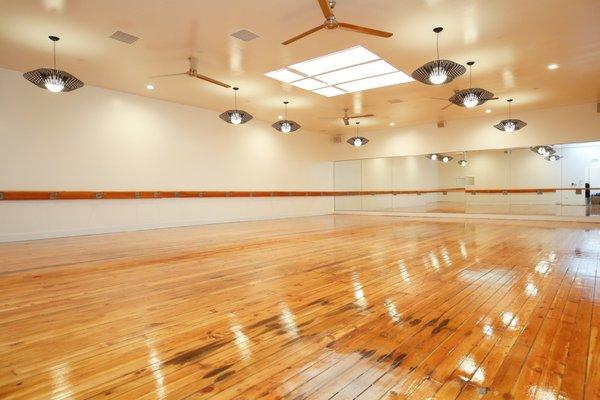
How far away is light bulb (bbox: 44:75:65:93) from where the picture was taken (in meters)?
4.97

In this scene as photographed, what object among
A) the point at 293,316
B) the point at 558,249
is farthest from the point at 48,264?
the point at 558,249

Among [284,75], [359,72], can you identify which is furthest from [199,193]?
[359,72]

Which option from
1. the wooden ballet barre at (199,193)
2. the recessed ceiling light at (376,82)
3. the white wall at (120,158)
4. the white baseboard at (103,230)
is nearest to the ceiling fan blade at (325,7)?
the recessed ceiling light at (376,82)

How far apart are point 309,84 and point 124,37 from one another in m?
3.76

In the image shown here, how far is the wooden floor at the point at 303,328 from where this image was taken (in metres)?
1.46

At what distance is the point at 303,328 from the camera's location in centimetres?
207

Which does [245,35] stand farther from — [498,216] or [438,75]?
[498,216]

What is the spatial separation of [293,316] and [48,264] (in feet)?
11.7

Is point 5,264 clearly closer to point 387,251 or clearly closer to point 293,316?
point 293,316

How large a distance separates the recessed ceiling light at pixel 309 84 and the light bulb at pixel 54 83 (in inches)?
169

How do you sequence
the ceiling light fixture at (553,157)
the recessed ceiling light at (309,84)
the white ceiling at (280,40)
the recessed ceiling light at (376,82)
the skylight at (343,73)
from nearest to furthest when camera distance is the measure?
1. the white ceiling at (280,40)
2. the skylight at (343,73)
3. the recessed ceiling light at (376,82)
4. the recessed ceiling light at (309,84)
5. the ceiling light fixture at (553,157)

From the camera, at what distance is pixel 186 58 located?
5.97 meters

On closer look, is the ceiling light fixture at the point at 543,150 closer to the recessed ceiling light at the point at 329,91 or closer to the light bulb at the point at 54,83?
the recessed ceiling light at the point at 329,91

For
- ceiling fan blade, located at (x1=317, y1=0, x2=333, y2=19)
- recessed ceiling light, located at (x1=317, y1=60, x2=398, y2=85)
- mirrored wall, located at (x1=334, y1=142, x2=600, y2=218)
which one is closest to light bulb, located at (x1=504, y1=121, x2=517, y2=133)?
mirrored wall, located at (x1=334, y1=142, x2=600, y2=218)
